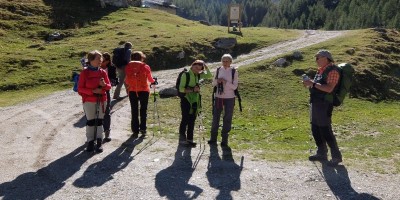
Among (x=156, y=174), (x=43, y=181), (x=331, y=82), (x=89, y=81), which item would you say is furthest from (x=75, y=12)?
Result: (x=331, y=82)

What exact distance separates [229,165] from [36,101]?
14.0 metres

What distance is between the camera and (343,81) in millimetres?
10516

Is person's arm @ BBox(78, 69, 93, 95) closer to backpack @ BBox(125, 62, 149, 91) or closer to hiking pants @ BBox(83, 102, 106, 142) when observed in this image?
hiking pants @ BBox(83, 102, 106, 142)

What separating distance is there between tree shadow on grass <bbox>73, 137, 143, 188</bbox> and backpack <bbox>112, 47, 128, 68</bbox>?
22.8 ft

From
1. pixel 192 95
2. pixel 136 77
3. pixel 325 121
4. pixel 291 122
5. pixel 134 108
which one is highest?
pixel 136 77

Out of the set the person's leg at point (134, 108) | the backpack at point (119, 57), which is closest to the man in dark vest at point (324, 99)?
the person's leg at point (134, 108)

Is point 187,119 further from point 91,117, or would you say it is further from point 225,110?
point 91,117

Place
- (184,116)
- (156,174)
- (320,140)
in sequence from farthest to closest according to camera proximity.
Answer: (184,116)
(320,140)
(156,174)

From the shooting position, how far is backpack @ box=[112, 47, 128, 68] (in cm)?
1878

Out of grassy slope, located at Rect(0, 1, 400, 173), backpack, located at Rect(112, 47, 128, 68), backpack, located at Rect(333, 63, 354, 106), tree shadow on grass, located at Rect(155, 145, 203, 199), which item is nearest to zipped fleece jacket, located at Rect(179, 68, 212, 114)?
tree shadow on grass, located at Rect(155, 145, 203, 199)

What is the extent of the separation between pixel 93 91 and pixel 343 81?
6591 millimetres

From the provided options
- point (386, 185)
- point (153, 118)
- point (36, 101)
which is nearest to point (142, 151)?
point (153, 118)

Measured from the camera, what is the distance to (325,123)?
35.7 feet

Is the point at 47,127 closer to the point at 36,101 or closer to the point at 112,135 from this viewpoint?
→ the point at 112,135
